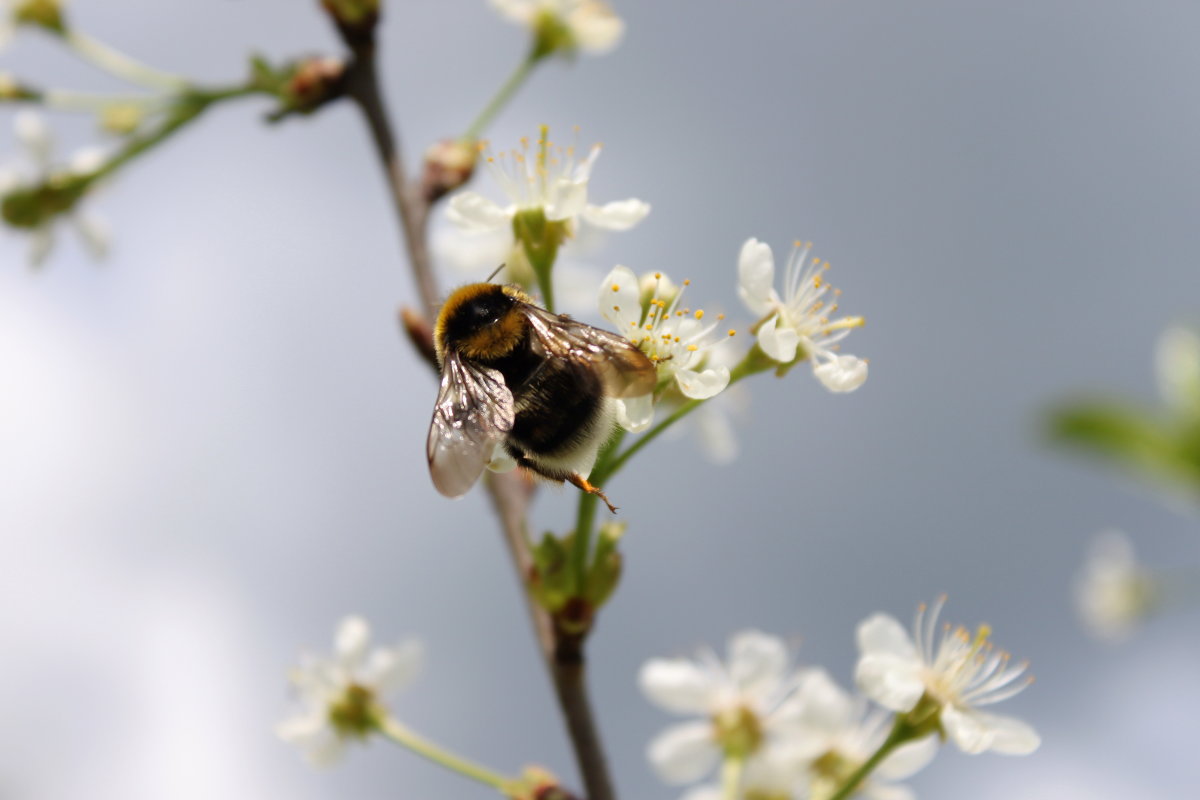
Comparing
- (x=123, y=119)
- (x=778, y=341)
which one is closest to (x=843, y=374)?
(x=778, y=341)

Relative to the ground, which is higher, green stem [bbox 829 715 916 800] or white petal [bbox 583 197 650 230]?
white petal [bbox 583 197 650 230]

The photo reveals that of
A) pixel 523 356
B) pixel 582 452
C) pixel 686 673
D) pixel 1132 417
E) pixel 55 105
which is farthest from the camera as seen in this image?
pixel 55 105

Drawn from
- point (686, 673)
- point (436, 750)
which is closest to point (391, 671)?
point (436, 750)

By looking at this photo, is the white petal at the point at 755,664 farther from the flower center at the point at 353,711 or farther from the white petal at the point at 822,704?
the flower center at the point at 353,711

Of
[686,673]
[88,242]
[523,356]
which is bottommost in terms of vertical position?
[686,673]

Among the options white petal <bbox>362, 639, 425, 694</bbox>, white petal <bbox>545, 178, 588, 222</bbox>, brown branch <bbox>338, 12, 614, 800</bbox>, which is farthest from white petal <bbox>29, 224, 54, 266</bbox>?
white petal <bbox>545, 178, 588, 222</bbox>

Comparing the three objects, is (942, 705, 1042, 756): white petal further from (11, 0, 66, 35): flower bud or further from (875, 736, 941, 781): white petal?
(11, 0, 66, 35): flower bud

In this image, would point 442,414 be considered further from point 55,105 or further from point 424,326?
point 55,105
